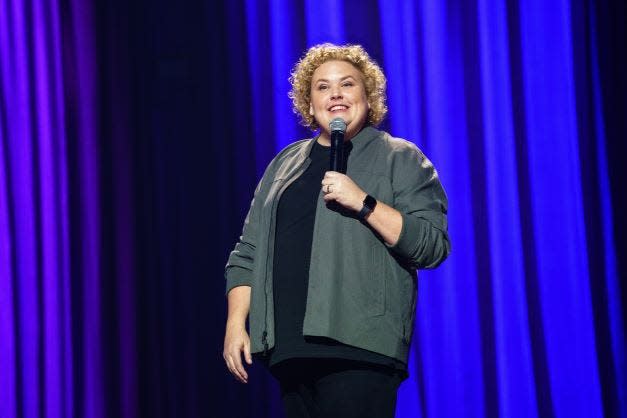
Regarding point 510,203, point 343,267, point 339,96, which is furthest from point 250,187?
point 343,267

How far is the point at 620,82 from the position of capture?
8.41 feet

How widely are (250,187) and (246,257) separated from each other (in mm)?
1102

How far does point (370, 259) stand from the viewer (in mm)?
1509

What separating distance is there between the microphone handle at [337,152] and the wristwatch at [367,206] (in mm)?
93

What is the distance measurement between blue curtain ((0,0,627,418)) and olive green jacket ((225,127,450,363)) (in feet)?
3.59

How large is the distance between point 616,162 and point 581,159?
0.35ft

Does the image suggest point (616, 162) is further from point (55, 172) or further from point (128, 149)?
point (55, 172)

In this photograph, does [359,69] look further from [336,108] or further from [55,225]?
[55,225]

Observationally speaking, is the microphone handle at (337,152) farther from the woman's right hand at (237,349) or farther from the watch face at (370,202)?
the woman's right hand at (237,349)

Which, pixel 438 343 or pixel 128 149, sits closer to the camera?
pixel 438 343

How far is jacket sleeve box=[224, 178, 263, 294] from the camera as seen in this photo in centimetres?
179

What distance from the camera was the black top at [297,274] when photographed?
1.46 meters

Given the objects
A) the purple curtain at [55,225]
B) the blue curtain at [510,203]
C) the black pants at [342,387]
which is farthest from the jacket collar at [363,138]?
the purple curtain at [55,225]

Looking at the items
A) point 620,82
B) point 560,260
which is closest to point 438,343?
point 560,260
